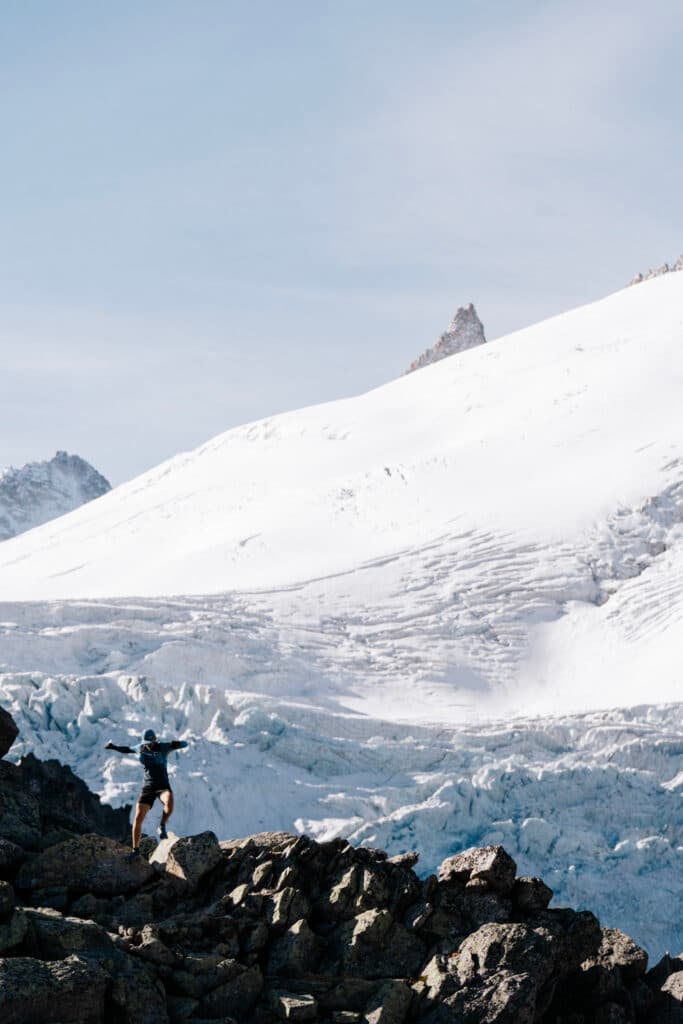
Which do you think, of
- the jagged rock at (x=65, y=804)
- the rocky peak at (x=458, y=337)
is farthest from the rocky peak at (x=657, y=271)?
the jagged rock at (x=65, y=804)

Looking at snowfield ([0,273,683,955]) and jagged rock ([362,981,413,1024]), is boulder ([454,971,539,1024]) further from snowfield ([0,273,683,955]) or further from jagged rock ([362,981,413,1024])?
snowfield ([0,273,683,955])

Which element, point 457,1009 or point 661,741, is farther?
point 661,741

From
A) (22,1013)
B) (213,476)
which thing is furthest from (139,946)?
(213,476)

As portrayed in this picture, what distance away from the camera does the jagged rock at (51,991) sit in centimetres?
966

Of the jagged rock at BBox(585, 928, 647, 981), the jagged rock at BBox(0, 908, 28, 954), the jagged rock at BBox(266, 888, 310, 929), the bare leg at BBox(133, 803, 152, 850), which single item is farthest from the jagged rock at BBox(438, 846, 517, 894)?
the jagged rock at BBox(0, 908, 28, 954)

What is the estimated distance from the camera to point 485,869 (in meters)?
12.7

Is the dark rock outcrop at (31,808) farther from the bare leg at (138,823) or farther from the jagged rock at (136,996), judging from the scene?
the jagged rock at (136,996)

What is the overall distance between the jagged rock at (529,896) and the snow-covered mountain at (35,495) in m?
173

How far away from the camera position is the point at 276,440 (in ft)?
203

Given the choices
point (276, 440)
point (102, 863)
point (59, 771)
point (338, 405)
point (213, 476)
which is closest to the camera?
point (102, 863)

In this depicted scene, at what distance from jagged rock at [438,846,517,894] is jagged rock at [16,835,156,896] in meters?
3.32

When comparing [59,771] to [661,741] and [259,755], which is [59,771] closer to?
[259,755]

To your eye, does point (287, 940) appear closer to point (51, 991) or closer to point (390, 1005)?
point (390, 1005)

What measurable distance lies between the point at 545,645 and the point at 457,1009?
2651cm
